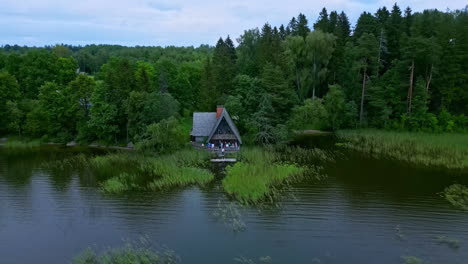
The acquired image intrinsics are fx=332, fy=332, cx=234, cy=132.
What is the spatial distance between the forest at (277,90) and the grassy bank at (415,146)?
5044 mm

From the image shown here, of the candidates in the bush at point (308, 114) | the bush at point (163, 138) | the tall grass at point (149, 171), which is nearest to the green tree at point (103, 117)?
the tall grass at point (149, 171)

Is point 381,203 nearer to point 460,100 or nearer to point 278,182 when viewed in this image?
point 278,182

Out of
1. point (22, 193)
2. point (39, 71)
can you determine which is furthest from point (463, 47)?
point (39, 71)

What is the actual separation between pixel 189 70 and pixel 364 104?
30470 mm

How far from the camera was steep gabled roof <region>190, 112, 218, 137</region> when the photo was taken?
38.6 m

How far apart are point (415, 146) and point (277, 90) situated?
16.4 m

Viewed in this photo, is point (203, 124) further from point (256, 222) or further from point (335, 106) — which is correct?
point (256, 222)

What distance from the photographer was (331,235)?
1702 cm

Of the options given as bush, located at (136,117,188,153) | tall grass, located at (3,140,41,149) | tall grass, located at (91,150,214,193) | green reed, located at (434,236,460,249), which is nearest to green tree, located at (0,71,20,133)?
tall grass, located at (3,140,41,149)

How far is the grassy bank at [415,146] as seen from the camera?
97.7ft

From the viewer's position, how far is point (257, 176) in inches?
1003

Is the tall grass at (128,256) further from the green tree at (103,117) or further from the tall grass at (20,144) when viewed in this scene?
the tall grass at (20,144)

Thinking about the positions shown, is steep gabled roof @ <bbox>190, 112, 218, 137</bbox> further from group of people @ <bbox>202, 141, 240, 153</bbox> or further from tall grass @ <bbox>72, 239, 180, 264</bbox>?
tall grass @ <bbox>72, 239, 180, 264</bbox>

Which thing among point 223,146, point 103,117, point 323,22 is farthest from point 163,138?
point 323,22
